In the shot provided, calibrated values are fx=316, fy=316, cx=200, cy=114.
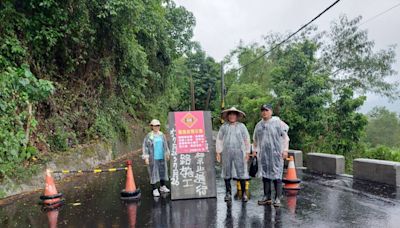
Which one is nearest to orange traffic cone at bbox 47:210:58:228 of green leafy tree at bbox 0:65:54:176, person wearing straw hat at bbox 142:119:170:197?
green leafy tree at bbox 0:65:54:176

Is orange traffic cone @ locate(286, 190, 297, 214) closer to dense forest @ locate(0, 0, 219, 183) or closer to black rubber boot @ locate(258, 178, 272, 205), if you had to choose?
black rubber boot @ locate(258, 178, 272, 205)

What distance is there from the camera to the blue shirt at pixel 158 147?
6797 millimetres

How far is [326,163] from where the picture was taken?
30.0ft

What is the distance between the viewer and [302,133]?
12906mm

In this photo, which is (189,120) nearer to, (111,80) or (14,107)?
(14,107)

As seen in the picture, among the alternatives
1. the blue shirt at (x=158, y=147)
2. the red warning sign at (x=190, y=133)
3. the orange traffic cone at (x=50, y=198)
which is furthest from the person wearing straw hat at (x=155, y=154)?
the orange traffic cone at (x=50, y=198)

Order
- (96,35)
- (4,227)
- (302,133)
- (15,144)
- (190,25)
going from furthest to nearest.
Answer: (190,25)
(302,133)
(96,35)
(15,144)
(4,227)

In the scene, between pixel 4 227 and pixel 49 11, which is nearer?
pixel 4 227

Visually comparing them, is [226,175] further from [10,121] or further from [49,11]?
[49,11]

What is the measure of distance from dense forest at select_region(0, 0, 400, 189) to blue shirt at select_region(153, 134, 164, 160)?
263 cm

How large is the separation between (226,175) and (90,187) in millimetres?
3831

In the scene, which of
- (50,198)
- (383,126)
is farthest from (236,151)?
(383,126)

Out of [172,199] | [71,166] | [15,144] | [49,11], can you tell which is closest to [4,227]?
[15,144]

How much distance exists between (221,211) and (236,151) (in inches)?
46.0
